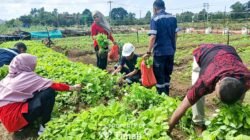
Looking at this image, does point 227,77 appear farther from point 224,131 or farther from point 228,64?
point 224,131

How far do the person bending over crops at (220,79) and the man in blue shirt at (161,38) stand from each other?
2691 mm

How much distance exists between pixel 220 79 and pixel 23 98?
8.90ft

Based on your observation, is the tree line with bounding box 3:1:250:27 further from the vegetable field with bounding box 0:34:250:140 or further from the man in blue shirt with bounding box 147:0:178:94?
the vegetable field with bounding box 0:34:250:140

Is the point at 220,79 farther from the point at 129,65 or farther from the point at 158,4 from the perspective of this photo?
Answer: the point at 129,65

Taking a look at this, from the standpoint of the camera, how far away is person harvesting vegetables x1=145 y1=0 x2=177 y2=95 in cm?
655

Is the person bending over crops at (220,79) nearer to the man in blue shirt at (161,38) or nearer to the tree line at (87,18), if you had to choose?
the man in blue shirt at (161,38)

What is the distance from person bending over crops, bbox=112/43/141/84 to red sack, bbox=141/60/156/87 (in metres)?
0.36

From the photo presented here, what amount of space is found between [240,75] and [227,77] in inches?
7.0

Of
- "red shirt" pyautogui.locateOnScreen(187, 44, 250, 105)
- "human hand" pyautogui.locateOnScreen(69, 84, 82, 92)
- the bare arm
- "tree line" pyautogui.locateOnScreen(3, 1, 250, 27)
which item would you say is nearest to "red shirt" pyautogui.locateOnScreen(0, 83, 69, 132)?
"human hand" pyautogui.locateOnScreen(69, 84, 82, 92)

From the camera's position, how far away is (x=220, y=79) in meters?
3.15

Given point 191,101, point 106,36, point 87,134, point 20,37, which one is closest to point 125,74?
point 106,36


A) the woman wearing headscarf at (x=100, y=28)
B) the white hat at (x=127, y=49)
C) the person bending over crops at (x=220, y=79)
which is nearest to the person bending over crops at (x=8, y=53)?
the woman wearing headscarf at (x=100, y=28)

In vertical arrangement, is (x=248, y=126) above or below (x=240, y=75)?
below

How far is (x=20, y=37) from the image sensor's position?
26.8 meters
